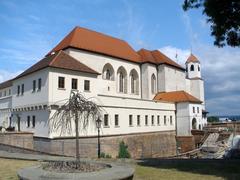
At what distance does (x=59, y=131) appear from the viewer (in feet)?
105

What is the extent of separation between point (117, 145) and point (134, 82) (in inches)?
725

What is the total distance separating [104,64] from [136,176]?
35368 millimetres

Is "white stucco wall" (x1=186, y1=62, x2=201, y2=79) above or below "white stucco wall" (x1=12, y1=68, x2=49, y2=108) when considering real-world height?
above

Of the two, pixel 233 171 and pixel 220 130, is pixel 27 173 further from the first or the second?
pixel 220 130

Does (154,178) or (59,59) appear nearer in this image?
(154,178)

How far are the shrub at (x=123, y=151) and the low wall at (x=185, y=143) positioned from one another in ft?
49.0

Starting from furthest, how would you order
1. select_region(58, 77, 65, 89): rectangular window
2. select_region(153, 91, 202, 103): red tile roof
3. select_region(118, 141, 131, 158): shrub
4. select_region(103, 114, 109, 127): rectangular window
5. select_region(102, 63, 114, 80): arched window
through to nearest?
1. select_region(153, 91, 202, 103): red tile roof
2. select_region(102, 63, 114, 80): arched window
3. select_region(118, 141, 131, 158): shrub
4. select_region(103, 114, 109, 127): rectangular window
5. select_region(58, 77, 65, 89): rectangular window

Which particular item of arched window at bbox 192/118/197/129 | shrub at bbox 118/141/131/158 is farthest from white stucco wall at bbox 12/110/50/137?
arched window at bbox 192/118/197/129

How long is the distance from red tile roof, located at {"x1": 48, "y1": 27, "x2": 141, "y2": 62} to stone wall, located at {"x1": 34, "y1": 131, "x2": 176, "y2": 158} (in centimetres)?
1348

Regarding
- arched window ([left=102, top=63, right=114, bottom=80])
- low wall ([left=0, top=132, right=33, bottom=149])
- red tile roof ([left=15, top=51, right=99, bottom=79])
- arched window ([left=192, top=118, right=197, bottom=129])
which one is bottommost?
low wall ([left=0, top=132, right=33, bottom=149])

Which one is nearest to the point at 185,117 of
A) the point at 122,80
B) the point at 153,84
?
the point at 153,84

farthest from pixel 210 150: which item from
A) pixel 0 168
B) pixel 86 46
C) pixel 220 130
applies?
pixel 0 168

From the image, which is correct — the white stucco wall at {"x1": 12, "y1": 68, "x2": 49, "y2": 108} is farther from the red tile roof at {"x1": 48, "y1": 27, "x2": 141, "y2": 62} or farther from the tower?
the tower

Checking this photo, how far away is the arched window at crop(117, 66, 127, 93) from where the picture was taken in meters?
51.2
